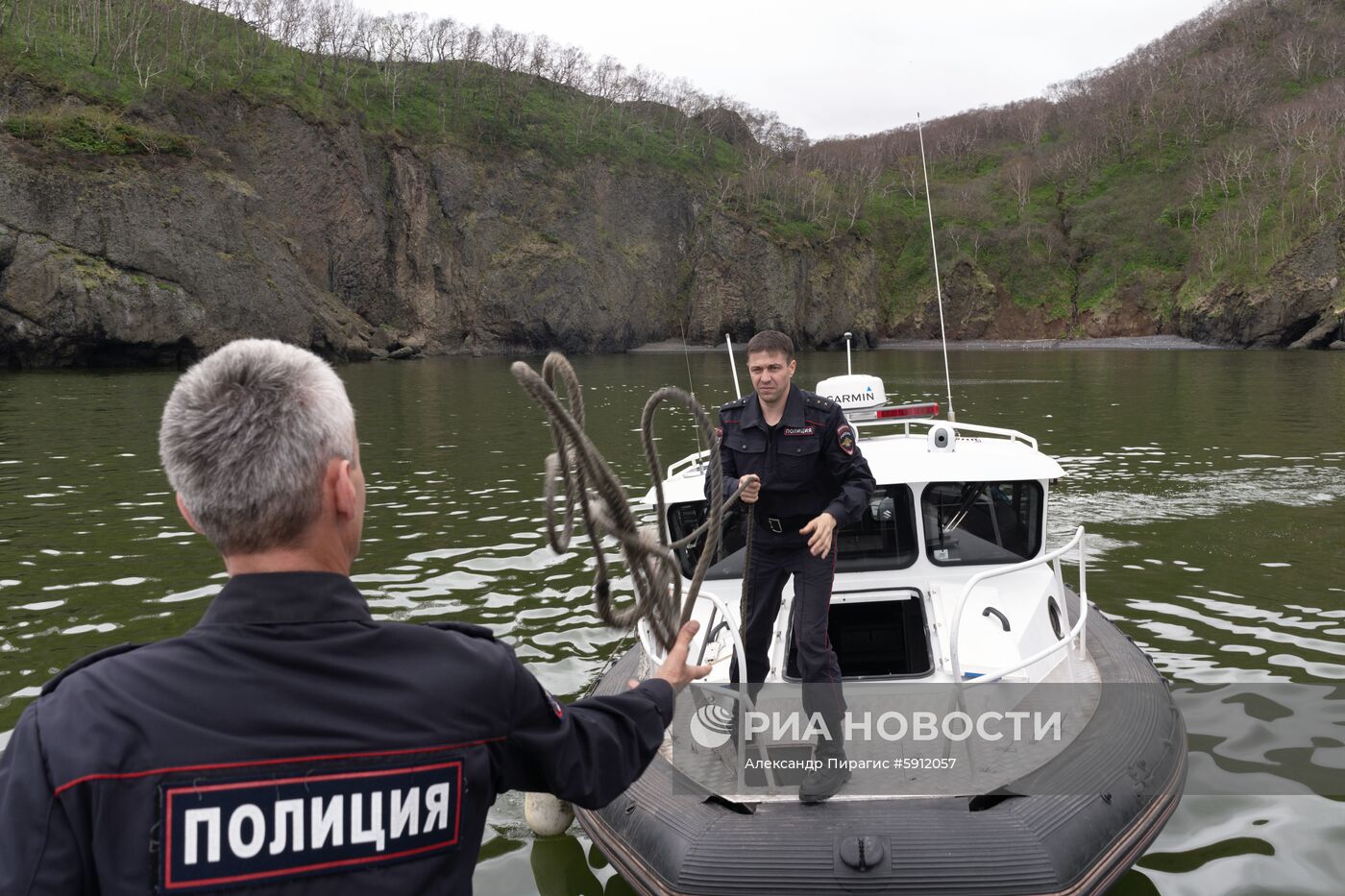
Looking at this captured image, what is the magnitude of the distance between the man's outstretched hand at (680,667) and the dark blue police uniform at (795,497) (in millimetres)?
→ 2939

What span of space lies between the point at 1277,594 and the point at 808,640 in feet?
25.1

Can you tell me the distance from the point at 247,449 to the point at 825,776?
3.95m

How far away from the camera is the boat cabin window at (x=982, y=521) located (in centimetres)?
689

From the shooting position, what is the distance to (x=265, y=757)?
1.58m

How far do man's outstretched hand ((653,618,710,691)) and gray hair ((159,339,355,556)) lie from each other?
98 centimetres

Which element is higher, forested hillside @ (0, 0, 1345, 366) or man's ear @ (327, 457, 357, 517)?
forested hillside @ (0, 0, 1345, 366)

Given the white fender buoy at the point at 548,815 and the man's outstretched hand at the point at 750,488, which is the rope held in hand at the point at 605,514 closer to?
the man's outstretched hand at the point at 750,488

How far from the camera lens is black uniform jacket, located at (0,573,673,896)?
1.52 meters

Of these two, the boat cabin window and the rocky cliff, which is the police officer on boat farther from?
the rocky cliff

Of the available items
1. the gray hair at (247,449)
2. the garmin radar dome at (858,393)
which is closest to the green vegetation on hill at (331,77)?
the garmin radar dome at (858,393)

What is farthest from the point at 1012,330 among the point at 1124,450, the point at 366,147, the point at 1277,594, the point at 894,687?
the point at 894,687

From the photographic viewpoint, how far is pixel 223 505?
171cm

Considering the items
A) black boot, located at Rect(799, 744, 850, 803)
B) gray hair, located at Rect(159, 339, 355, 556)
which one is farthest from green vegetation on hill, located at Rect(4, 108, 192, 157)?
gray hair, located at Rect(159, 339, 355, 556)

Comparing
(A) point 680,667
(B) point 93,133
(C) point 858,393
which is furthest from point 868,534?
(B) point 93,133
